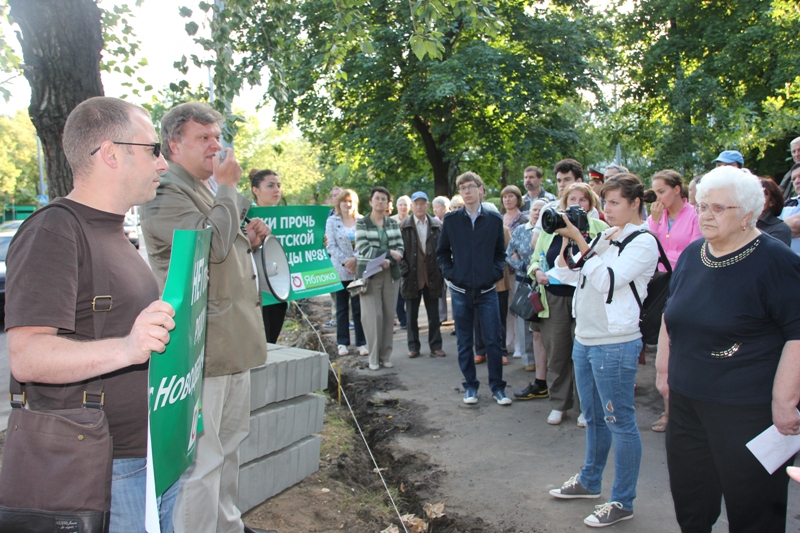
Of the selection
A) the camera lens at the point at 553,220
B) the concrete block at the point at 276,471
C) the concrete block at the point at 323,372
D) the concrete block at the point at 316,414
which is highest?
the camera lens at the point at 553,220

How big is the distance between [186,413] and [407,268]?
259 inches

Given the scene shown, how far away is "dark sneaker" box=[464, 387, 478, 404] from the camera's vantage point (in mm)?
6332

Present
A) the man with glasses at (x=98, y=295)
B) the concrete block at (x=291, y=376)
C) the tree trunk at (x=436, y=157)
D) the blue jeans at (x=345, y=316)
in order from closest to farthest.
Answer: the man with glasses at (x=98, y=295) < the concrete block at (x=291, y=376) < the blue jeans at (x=345, y=316) < the tree trunk at (x=436, y=157)

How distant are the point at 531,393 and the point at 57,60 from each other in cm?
502

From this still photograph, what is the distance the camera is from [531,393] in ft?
21.2

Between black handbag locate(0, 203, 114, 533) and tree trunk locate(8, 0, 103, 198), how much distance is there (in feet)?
9.62

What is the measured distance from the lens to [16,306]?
5.82ft

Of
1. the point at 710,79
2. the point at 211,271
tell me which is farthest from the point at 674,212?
the point at 710,79

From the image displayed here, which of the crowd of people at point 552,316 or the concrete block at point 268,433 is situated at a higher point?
the crowd of people at point 552,316

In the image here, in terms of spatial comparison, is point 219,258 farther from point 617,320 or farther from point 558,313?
point 558,313

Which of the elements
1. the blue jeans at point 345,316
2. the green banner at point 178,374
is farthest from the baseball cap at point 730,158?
the green banner at point 178,374

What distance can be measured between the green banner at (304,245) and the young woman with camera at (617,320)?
216 cm

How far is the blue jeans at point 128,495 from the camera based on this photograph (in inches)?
78.5

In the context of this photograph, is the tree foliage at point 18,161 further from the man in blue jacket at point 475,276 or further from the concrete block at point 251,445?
the concrete block at point 251,445
